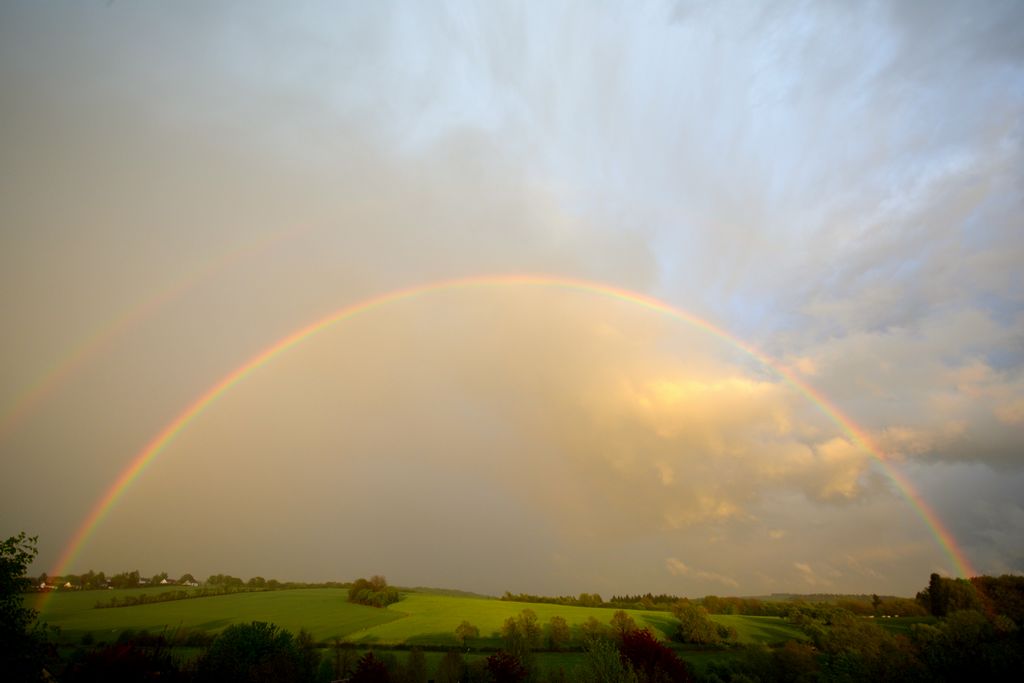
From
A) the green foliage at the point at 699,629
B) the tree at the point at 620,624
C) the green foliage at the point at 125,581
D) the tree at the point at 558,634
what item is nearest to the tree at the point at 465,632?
the tree at the point at 558,634

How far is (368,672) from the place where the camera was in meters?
51.3

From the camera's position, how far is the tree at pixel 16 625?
26.0m

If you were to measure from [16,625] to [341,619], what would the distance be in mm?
76562

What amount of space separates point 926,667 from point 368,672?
46391 millimetres

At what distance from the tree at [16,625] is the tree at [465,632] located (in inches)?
2325

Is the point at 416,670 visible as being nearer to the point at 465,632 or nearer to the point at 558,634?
the point at 465,632

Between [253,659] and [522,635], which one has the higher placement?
[522,635]

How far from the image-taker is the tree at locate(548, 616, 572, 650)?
78.3 meters

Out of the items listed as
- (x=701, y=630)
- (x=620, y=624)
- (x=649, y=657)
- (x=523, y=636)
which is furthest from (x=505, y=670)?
(x=701, y=630)

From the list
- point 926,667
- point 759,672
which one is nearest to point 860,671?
point 926,667

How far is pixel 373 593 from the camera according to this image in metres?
119

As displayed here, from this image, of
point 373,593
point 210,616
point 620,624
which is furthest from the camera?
point 373,593

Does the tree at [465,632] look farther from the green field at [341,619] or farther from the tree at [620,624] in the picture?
the tree at [620,624]

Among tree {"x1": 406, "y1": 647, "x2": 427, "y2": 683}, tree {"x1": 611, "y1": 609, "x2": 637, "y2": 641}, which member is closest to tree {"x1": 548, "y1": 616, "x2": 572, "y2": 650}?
tree {"x1": 611, "y1": 609, "x2": 637, "y2": 641}
